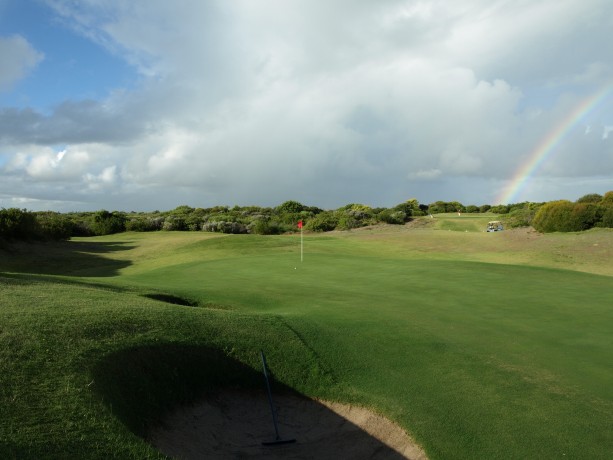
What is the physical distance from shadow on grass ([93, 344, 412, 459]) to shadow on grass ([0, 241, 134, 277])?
21.4m

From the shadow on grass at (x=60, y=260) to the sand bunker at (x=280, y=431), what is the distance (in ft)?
72.6

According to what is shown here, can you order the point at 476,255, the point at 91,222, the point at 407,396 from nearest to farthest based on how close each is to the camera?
the point at 407,396
the point at 476,255
the point at 91,222

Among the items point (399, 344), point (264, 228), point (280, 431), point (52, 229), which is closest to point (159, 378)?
point (280, 431)

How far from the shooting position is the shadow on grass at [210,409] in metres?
7.04

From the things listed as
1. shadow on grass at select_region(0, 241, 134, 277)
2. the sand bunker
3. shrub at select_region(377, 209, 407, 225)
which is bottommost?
the sand bunker

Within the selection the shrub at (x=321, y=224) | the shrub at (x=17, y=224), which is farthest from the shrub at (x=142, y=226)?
the shrub at (x=321, y=224)

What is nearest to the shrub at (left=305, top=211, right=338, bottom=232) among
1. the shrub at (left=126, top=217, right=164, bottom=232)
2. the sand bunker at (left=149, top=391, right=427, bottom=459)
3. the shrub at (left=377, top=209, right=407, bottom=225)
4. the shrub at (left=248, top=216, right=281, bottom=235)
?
the shrub at (left=248, top=216, right=281, bottom=235)

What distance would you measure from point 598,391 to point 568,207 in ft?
134

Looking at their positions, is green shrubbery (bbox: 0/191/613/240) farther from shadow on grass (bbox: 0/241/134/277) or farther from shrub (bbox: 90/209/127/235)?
shadow on grass (bbox: 0/241/134/277)

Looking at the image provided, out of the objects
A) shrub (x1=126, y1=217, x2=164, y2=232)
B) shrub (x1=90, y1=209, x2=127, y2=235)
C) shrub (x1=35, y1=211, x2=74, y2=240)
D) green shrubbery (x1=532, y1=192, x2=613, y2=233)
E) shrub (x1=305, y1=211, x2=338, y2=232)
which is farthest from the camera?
shrub (x1=305, y1=211, x2=338, y2=232)

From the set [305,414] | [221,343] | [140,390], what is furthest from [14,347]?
[305,414]

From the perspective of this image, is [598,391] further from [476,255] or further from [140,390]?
[476,255]

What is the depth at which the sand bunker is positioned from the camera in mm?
7016

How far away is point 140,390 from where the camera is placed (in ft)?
24.7
